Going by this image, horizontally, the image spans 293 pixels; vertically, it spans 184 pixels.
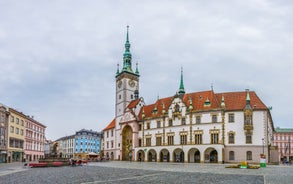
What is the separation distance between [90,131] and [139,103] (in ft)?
228

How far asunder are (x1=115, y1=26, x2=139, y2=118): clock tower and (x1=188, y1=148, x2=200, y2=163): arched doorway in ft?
83.0

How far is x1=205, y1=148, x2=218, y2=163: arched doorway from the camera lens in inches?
2276

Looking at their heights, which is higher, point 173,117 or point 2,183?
point 173,117

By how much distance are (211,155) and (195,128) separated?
231 inches

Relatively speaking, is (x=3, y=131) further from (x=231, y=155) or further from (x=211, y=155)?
(x=231, y=155)

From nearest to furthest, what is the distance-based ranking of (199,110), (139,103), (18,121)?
1. (199,110)
2. (18,121)
3. (139,103)

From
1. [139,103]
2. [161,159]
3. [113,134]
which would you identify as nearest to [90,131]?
[113,134]

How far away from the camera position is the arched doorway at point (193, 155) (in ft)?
199

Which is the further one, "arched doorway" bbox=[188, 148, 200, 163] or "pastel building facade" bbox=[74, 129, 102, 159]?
"pastel building facade" bbox=[74, 129, 102, 159]

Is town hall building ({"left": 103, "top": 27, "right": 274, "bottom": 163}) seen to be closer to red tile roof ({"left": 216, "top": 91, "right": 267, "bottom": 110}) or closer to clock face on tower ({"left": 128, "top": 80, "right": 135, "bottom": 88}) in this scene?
red tile roof ({"left": 216, "top": 91, "right": 267, "bottom": 110})

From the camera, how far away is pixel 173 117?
65.3 metres

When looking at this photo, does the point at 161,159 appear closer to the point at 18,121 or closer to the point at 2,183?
the point at 18,121

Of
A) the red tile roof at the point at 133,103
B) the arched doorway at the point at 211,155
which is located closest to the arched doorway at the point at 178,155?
the arched doorway at the point at 211,155

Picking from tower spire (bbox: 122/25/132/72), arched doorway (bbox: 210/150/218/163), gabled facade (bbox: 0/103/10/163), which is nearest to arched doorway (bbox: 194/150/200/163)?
arched doorway (bbox: 210/150/218/163)
